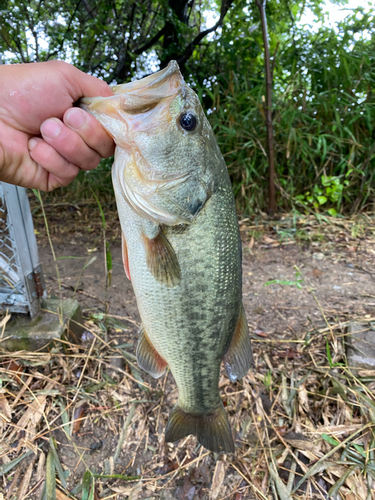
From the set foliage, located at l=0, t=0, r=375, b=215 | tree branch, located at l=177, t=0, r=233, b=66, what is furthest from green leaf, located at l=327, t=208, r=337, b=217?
tree branch, located at l=177, t=0, r=233, b=66

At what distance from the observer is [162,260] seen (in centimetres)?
119

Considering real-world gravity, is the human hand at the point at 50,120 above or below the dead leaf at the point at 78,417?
above

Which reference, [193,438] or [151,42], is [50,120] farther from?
[151,42]

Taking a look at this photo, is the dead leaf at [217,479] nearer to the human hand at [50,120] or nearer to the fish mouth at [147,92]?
the human hand at [50,120]

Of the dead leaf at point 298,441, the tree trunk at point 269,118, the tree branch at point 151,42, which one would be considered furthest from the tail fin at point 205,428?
the tree branch at point 151,42

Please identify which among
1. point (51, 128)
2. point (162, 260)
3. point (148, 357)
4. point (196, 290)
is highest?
point (51, 128)

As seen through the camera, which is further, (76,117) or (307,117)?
(307,117)

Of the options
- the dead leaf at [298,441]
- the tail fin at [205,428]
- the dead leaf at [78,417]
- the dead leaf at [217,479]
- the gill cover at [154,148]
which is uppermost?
the gill cover at [154,148]

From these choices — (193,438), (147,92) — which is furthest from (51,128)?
(193,438)

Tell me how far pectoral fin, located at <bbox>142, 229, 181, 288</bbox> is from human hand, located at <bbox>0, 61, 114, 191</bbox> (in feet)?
1.55

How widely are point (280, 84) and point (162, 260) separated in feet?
14.8

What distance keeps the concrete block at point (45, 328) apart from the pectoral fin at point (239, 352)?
126 cm

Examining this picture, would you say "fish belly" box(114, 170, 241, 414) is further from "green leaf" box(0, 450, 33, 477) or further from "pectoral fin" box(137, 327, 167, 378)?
"green leaf" box(0, 450, 33, 477)

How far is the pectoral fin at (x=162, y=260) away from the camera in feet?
3.87
